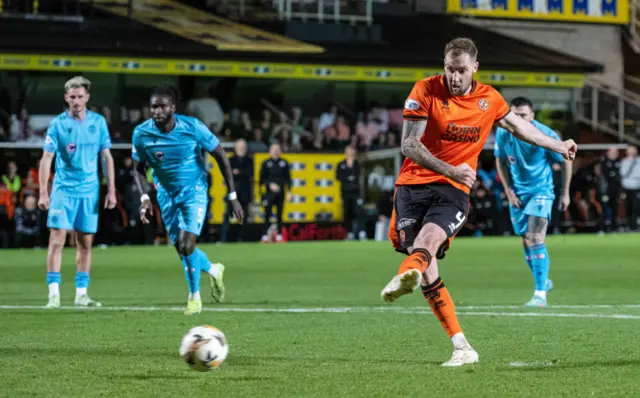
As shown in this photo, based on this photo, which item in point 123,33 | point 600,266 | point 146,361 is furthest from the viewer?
point 123,33

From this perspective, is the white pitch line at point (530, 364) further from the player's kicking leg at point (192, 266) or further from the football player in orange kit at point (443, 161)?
the player's kicking leg at point (192, 266)

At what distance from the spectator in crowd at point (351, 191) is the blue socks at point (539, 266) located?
51.4 ft

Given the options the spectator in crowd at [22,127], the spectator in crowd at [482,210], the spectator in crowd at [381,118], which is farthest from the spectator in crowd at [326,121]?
the spectator in crowd at [22,127]

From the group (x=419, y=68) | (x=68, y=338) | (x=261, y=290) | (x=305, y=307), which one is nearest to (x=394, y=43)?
(x=419, y=68)

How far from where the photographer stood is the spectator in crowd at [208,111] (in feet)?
102

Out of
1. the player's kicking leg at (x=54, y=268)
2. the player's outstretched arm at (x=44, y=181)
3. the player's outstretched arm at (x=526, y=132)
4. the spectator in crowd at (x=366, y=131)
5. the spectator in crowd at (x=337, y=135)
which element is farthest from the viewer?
the spectator in crowd at (x=366, y=131)

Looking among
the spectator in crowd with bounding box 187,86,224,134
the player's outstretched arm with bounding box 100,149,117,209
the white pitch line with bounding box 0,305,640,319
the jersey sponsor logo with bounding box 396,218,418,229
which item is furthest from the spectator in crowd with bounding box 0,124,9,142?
the jersey sponsor logo with bounding box 396,218,418,229

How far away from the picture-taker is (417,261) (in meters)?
7.75

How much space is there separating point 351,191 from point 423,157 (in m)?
21.4

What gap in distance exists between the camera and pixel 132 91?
3259 cm

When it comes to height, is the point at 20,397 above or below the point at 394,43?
below

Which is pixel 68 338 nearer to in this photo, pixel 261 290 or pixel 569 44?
pixel 261 290

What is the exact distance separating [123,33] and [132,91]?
5.20 ft

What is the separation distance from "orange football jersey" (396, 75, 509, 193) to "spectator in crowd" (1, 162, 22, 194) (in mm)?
19625
